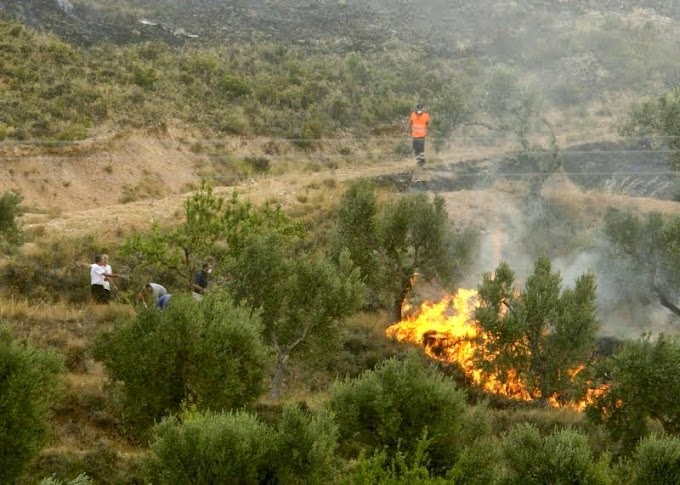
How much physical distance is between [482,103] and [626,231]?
13.0 metres

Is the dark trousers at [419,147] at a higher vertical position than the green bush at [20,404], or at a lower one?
higher

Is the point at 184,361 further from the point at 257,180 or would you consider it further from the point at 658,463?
the point at 257,180

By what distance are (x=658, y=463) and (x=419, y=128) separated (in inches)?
741

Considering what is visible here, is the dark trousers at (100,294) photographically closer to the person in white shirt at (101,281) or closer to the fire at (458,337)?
the person in white shirt at (101,281)

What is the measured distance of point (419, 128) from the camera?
29844 millimetres

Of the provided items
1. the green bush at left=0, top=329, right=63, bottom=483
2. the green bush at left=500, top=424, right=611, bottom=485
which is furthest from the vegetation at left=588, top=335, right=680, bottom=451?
the green bush at left=0, top=329, right=63, bottom=483

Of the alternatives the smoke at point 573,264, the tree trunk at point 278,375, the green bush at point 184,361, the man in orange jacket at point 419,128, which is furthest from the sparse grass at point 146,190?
the green bush at point 184,361

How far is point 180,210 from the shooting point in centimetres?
2588

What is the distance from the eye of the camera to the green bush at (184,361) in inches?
529

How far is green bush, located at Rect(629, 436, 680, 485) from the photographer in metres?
12.6

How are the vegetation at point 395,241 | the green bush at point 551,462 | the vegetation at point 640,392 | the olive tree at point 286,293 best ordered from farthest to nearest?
the vegetation at point 395,241
the olive tree at point 286,293
the vegetation at point 640,392
the green bush at point 551,462

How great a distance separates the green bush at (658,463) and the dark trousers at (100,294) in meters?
13.0

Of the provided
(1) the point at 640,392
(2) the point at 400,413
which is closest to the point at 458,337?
(1) the point at 640,392

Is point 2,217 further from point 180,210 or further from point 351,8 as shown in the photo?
point 351,8
